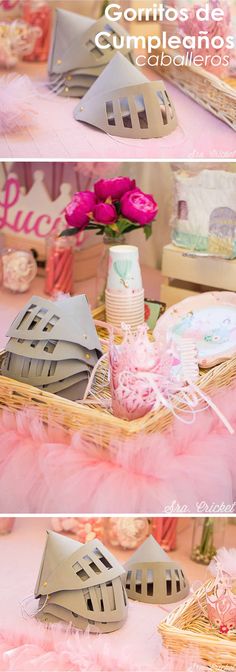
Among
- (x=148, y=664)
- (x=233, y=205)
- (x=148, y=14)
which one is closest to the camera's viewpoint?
(x=148, y=664)

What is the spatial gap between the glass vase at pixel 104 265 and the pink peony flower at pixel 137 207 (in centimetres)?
6

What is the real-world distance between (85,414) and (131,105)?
18.4 inches

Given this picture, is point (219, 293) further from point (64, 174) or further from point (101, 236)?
point (64, 174)

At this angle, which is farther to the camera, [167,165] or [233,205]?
[167,165]

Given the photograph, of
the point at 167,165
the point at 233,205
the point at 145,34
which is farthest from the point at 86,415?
the point at 167,165

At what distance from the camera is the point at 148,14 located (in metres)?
1.65

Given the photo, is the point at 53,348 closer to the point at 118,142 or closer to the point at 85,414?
the point at 85,414

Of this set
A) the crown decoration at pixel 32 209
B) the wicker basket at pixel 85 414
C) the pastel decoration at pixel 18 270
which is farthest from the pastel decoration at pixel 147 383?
the crown decoration at pixel 32 209

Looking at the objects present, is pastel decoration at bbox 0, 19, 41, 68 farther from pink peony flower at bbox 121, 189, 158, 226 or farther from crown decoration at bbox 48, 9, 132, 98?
pink peony flower at bbox 121, 189, 158, 226

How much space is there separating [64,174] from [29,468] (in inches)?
32.4

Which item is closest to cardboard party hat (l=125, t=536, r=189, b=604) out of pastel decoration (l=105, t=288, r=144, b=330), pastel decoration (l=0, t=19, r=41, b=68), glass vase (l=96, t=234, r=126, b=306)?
pastel decoration (l=105, t=288, r=144, b=330)

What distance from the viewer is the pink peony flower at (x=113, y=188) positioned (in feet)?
5.72

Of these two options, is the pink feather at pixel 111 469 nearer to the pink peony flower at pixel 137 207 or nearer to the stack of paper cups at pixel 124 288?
the stack of paper cups at pixel 124 288

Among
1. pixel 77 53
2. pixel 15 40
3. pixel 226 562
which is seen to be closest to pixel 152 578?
pixel 226 562
